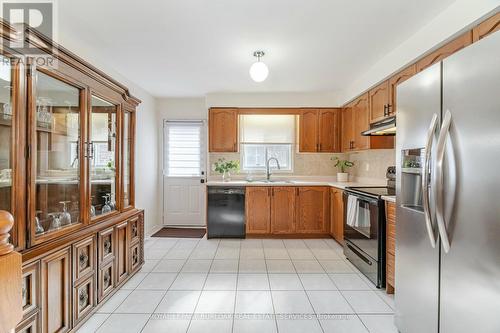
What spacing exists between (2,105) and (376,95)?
361 centimetres

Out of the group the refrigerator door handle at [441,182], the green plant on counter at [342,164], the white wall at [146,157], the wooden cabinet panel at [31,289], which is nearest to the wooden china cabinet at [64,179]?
the wooden cabinet panel at [31,289]

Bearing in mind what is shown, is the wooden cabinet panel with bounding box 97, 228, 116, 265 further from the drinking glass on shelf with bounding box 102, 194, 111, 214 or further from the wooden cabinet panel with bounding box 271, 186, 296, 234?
the wooden cabinet panel with bounding box 271, 186, 296, 234

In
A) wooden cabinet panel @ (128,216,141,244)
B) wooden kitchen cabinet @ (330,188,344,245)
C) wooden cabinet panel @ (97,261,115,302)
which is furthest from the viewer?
wooden kitchen cabinet @ (330,188,344,245)

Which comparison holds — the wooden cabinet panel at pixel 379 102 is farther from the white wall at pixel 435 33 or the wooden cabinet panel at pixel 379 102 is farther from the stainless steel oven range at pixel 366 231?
the stainless steel oven range at pixel 366 231

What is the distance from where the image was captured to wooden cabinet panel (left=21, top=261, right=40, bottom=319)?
1.49m

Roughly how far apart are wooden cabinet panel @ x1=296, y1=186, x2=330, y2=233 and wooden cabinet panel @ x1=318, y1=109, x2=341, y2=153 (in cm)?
80

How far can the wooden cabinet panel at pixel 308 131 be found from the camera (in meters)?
4.69

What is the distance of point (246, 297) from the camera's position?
243 cm

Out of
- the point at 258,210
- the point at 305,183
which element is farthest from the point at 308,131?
the point at 258,210

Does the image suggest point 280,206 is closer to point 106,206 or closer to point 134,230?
point 134,230

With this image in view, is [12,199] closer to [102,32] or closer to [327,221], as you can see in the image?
[102,32]

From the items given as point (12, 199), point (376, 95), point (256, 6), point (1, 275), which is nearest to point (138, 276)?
point (12, 199)

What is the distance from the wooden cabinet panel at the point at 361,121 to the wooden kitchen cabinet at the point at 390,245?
1368mm

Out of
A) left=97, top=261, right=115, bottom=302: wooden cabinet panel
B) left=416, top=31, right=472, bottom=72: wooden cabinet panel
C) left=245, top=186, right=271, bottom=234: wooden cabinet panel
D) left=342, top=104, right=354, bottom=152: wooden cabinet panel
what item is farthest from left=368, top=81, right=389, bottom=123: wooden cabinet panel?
left=97, top=261, right=115, bottom=302: wooden cabinet panel
